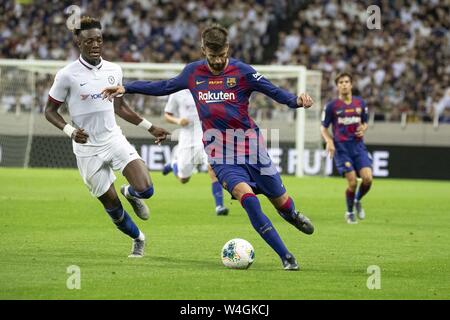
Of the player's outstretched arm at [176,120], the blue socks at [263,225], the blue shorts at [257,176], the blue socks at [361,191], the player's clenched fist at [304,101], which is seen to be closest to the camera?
the player's clenched fist at [304,101]

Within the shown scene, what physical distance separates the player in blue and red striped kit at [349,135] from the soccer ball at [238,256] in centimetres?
668

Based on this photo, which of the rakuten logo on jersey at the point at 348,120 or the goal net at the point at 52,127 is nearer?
the rakuten logo on jersey at the point at 348,120

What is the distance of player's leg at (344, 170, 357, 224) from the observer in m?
16.3

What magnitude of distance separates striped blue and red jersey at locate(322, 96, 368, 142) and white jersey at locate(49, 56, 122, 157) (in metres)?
6.36

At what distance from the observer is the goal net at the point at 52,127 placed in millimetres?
28938

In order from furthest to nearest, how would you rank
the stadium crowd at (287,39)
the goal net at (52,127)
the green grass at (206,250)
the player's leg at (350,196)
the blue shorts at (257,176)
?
the stadium crowd at (287,39)
the goal net at (52,127)
the player's leg at (350,196)
the blue shorts at (257,176)
the green grass at (206,250)

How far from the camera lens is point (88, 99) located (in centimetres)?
1138

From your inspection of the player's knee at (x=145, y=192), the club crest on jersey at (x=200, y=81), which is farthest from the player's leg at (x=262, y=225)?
the player's knee at (x=145, y=192)

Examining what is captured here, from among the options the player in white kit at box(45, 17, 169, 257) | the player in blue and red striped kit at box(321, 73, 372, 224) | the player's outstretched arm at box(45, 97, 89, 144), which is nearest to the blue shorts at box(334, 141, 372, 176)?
the player in blue and red striped kit at box(321, 73, 372, 224)

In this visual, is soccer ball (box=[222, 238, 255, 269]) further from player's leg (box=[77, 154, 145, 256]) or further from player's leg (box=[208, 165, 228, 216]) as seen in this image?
player's leg (box=[208, 165, 228, 216])

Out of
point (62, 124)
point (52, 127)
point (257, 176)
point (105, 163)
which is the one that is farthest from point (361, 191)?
point (52, 127)

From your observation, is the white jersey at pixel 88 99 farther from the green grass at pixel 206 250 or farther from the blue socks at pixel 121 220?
the green grass at pixel 206 250
